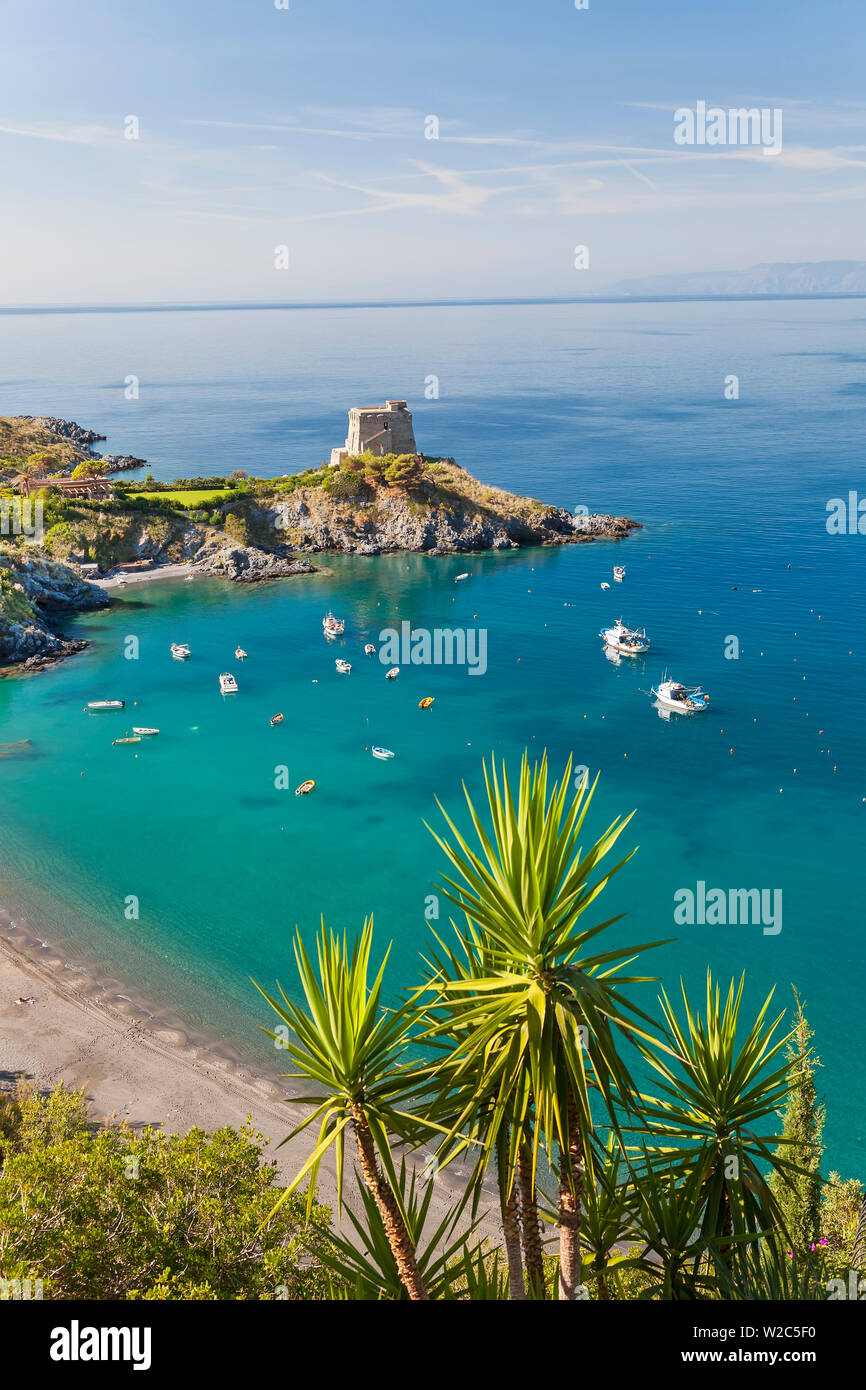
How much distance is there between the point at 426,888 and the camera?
47.3m

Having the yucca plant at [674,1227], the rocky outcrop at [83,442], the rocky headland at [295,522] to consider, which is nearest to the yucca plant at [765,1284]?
the yucca plant at [674,1227]

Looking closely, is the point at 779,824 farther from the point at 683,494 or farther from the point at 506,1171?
the point at 683,494

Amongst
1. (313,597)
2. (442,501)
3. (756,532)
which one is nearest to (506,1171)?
(313,597)

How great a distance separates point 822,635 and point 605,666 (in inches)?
796

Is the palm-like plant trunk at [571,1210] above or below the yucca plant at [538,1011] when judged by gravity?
below

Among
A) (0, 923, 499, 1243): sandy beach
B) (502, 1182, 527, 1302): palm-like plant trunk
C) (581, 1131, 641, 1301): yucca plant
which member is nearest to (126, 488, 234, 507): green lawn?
(0, 923, 499, 1243): sandy beach

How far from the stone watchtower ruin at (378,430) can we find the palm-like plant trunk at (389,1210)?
114 meters

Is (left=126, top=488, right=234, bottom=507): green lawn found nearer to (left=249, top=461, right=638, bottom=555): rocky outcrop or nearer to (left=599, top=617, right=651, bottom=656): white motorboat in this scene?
(left=249, top=461, right=638, bottom=555): rocky outcrop

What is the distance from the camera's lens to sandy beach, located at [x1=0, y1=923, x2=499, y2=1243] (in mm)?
30938

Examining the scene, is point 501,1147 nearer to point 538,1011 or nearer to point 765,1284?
point 538,1011

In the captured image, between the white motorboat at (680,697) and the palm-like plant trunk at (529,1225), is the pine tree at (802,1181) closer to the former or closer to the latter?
the palm-like plant trunk at (529,1225)

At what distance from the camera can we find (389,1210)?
9.19m

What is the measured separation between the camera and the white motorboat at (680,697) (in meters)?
66.1

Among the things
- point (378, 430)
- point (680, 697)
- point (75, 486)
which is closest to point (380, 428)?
point (378, 430)
